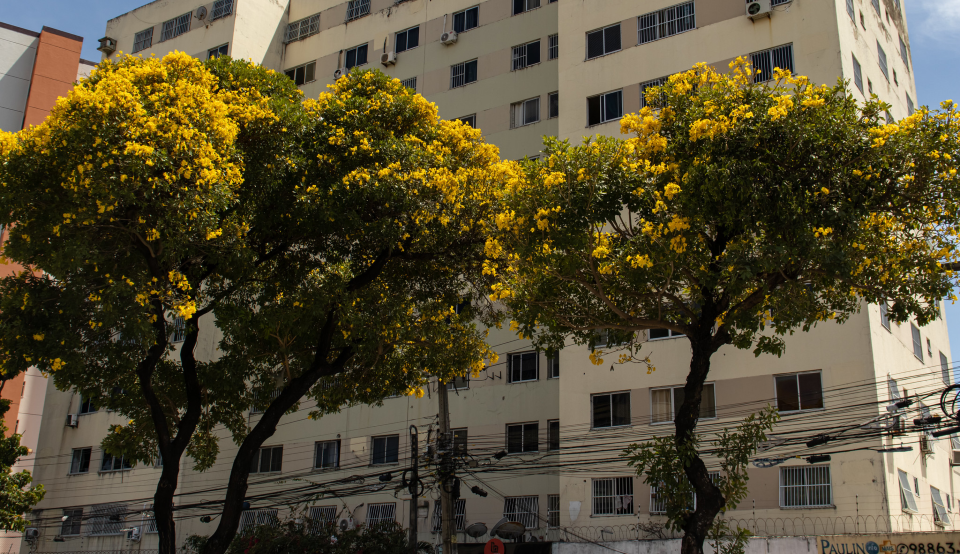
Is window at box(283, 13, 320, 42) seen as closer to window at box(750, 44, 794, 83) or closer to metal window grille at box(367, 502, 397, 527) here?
window at box(750, 44, 794, 83)

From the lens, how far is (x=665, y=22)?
82.1 feet

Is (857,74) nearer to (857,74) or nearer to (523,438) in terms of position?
(857,74)

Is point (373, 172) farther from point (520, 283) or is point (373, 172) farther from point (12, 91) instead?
point (12, 91)

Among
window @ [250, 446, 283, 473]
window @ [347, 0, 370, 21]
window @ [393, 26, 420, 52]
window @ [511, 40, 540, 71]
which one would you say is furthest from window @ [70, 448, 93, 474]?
window @ [511, 40, 540, 71]

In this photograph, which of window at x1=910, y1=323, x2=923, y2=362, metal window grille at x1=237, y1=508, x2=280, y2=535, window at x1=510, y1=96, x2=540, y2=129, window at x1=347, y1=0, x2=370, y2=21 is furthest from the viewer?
window at x1=347, y1=0, x2=370, y2=21

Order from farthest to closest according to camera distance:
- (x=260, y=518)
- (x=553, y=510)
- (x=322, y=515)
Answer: (x=260, y=518), (x=322, y=515), (x=553, y=510)

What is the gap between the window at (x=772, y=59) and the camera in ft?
74.8

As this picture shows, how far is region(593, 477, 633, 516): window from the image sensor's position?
20.9 metres

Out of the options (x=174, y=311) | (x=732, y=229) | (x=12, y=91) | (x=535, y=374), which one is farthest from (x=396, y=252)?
(x=12, y=91)

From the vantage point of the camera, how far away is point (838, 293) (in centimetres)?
1222

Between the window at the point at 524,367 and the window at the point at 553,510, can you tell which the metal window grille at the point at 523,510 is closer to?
the window at the point at 553,510

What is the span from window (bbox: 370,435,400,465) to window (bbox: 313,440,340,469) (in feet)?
4.89

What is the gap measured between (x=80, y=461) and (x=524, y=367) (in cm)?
1934

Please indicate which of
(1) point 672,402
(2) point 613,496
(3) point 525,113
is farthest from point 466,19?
(2) point 613,496
